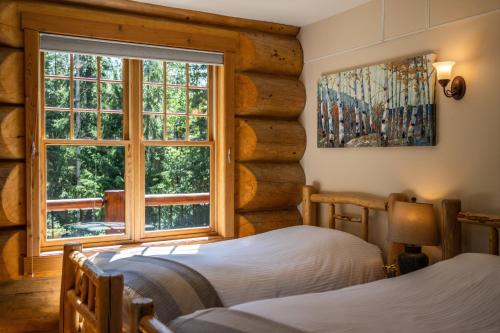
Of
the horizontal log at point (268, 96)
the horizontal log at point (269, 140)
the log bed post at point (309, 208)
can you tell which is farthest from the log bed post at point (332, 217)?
the horizontal log at point (268, 96)

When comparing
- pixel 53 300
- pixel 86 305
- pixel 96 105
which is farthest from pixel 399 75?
pixel 53 300

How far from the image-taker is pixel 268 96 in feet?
15.2

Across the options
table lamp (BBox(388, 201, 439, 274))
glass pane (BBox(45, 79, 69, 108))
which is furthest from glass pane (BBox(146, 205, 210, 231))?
table lamp (BBox(388, 201, 439, 274))

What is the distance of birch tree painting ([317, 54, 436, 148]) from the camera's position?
139 inches

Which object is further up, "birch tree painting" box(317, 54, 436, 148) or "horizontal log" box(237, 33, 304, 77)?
"horizontal log" box(237, 33, 304, 77)

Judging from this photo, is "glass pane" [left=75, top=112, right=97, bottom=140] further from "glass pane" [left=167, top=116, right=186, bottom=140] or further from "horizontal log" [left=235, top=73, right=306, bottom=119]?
"horizontal log" [left=235, top=73, right=306, bottom=119]

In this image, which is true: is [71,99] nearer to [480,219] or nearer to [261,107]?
[261,107]

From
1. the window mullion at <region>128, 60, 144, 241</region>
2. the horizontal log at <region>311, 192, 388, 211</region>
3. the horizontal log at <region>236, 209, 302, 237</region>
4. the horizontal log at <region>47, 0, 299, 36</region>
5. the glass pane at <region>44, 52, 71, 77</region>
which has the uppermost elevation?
the horizontal log at <region>47, 0, 299, 36</region>

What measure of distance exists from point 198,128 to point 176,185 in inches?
23.4

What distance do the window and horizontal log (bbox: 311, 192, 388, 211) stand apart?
108 centimetres

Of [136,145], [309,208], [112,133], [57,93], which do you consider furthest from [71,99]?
[309,208]

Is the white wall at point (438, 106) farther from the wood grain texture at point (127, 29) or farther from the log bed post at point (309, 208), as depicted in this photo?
the wood grain texture at point (127, 29)

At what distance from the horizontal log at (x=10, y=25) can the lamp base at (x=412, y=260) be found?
3252mm

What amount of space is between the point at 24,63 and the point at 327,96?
2.59 m
